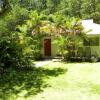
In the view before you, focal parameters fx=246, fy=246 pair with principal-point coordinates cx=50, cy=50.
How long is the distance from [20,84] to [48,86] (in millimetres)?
1536

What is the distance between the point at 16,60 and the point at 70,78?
453cm

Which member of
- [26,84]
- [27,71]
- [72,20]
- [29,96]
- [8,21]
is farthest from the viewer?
[8,21]

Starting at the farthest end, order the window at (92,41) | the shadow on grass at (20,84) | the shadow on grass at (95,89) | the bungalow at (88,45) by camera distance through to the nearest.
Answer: the window at (92,41), the bungalow at (88,45), the shadow on grass at (95,89), the shadow on grass at (20,84)

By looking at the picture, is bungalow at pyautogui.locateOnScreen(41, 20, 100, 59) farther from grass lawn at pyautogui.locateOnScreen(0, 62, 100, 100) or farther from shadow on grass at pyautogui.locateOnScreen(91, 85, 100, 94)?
shadow on grass at pyautogui.locateOnScreen(91, 85, 100, 94)

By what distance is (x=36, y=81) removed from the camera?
43.5ft

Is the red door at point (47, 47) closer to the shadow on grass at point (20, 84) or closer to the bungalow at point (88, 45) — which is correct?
the bungalow at point (88, 45)

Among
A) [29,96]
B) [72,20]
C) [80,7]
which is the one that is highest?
[80,7]

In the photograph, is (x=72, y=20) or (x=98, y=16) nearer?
(x=72, y=20)

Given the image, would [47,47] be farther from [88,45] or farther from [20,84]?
[20,84]

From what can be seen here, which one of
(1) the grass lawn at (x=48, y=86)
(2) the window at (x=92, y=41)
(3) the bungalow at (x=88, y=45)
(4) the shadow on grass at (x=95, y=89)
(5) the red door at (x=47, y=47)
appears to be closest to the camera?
(1) the grass lawn at (x=48, y=86)

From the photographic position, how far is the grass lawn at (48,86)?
10.2m

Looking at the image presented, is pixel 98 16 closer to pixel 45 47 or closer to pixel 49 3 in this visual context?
pixel 49 3

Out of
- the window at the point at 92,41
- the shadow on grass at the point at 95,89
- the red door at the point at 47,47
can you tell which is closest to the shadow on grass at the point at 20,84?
the shadow on grass at the point at 95,89

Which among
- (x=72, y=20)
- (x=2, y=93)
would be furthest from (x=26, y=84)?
(x=72, y=20)
